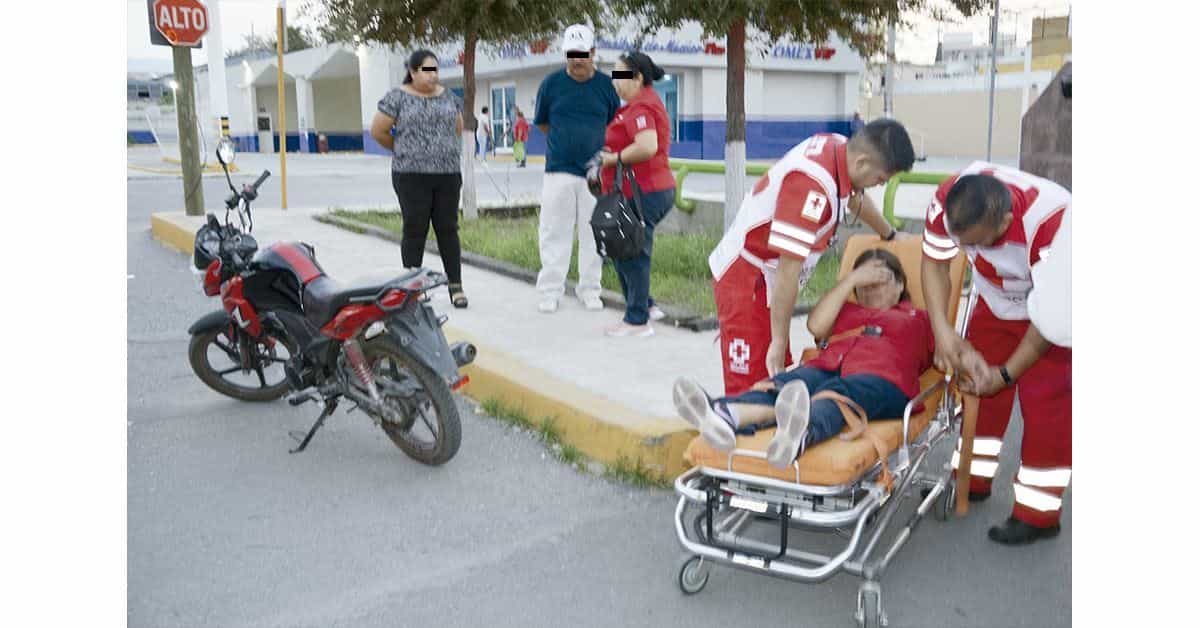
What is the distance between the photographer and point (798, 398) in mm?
2951

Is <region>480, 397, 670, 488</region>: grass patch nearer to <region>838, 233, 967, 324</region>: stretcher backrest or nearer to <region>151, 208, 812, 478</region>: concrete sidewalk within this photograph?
<region>151, 208, 812, 478</region>: concrete sidewalk

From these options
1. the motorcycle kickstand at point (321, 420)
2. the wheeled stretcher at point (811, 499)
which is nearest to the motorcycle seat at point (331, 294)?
the motorcycle kickstand at point (321, 420)

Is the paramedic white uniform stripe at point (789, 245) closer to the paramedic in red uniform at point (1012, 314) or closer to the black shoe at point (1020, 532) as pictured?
the paramedic in red uniform at point (1012, 314)

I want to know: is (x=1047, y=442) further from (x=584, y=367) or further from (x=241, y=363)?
(x=241, y=363)

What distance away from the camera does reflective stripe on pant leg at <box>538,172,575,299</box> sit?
6609 mm

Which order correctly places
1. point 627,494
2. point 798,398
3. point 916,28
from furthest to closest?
point 916,28, point 627,494, point 798,398

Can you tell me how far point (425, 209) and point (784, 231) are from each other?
12.5 feet

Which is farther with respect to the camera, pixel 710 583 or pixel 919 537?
pixel 919 537

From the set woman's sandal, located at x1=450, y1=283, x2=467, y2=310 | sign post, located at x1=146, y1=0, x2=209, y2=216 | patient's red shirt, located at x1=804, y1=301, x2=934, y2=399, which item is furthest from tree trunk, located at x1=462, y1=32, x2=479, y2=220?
patient's red shirt, located at x1=804, y1=301, x2=934, y2=399

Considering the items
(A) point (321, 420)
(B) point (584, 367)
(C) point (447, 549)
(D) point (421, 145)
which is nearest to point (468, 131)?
(D) point (421, 145)
